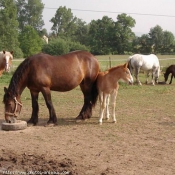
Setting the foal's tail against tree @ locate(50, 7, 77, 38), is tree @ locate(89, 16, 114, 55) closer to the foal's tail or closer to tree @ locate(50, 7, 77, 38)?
tree @ locate(50, 7, 77, 38)

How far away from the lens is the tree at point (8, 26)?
5072 cm

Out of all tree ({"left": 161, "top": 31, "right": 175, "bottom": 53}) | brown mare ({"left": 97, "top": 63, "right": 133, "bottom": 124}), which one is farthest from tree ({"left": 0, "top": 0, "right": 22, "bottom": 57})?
brown mare ({"left": 97, "top": 63, "right": 133, "bottom": 124})

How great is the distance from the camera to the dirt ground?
15.9ft

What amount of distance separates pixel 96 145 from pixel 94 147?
0.14 metres

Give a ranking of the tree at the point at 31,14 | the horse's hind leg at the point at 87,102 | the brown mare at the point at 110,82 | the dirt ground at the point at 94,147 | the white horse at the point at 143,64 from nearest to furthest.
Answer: the dirt ground at the point at 94,147
the brown mare at the point at 110,82
the horse's hind leg at the point at 87,102
the white horse at the point at 143,64
the tree at the point at 31,14

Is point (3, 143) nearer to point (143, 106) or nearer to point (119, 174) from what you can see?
point (119, 174)

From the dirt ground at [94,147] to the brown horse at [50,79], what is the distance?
477 millimetres

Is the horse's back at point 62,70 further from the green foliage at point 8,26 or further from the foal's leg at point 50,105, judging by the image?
the green foliage at point 8,26

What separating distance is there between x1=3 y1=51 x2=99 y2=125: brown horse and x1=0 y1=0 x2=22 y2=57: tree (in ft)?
145

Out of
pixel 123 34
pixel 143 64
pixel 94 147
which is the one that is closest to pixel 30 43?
pixel 123 34

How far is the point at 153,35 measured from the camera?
69.4m

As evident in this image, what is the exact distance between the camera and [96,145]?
6176mm

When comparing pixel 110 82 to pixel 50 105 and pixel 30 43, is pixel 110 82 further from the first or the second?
pixel 30 43

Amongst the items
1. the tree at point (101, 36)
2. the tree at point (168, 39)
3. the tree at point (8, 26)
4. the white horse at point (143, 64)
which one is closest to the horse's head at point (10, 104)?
the white horse at point (143, 64)
